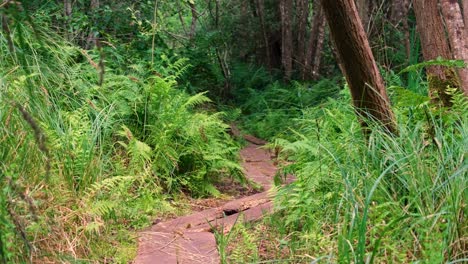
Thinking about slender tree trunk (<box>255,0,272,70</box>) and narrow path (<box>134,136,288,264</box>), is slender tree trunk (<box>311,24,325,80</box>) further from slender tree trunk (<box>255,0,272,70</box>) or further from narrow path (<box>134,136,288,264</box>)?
narrow path (<box>134,136,288,264</box>)

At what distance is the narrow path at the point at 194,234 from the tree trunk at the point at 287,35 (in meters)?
8.18

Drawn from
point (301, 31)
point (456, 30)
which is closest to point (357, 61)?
point (456, 30)

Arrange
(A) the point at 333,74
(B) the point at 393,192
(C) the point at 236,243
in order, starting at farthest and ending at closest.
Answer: (A) the point at 333,74 < (C) the point at 236,243 < (B) the point at 393,192

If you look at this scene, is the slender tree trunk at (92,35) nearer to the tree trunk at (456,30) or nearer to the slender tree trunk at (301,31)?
the tree trunk at (456,30)

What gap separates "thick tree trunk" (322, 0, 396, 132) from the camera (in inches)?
203

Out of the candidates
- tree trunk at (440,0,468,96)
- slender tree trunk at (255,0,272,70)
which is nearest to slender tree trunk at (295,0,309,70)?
slender tree trunk at (255,0,272,70)

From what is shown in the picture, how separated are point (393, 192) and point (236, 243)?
4.60ft

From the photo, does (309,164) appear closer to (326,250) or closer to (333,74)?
(326,250)

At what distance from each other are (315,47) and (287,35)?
2.78 feet

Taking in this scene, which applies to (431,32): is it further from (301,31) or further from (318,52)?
(301,31)

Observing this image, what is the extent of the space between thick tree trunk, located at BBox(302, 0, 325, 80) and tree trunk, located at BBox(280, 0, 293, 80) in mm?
402

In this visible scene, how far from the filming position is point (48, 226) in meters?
4.41

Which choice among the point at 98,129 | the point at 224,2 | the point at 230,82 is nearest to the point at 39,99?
the point at 98,129

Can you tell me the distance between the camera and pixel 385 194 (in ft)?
14.9
